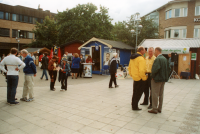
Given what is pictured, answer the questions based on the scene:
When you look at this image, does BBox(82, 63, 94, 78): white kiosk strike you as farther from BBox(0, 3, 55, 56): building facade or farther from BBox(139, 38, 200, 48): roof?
BBox(0, 3, 55, 56): building facade

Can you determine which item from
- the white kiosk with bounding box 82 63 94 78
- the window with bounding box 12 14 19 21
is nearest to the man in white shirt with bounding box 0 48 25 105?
the white kiosk with bounding box 82 63 94 78

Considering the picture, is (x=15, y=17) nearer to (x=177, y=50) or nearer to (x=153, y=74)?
(x=177, y=50)

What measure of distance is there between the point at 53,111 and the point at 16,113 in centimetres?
105

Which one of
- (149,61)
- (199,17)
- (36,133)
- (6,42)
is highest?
(199,17)

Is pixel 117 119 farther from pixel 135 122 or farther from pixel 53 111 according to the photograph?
pixel 53 111

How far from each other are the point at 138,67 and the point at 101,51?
1108cm

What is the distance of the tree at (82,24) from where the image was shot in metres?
27.7

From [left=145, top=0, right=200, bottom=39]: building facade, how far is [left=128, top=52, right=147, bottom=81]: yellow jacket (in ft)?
75.5

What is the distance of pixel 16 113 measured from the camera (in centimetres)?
489

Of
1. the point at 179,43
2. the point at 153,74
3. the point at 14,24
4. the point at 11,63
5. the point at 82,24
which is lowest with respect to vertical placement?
the point at 153,74

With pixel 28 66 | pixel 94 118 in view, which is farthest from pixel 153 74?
pixel 28 66

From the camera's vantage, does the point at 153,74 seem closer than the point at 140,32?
Yes

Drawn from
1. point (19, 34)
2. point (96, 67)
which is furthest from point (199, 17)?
point (19, 34)

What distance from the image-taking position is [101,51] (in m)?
15.8
